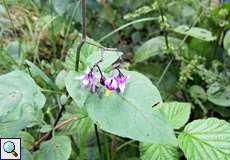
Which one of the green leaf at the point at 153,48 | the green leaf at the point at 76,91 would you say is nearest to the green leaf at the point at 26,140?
the green leaf at the point at 76,91

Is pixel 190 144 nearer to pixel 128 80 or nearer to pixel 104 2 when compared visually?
pixel 128 80

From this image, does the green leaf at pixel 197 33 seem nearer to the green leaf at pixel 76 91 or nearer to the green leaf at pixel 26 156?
the green leaf at pixel 76 91

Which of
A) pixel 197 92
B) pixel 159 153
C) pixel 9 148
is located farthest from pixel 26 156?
pixel 197 92

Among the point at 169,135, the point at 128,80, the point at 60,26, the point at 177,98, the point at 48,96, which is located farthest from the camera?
the point at 60,26

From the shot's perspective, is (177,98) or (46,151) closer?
(46,151)

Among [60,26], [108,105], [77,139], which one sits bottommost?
[77,139]

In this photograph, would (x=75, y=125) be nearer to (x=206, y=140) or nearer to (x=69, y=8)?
(x=206, y=140)

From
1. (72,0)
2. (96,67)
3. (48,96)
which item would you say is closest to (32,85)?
(96,67)
